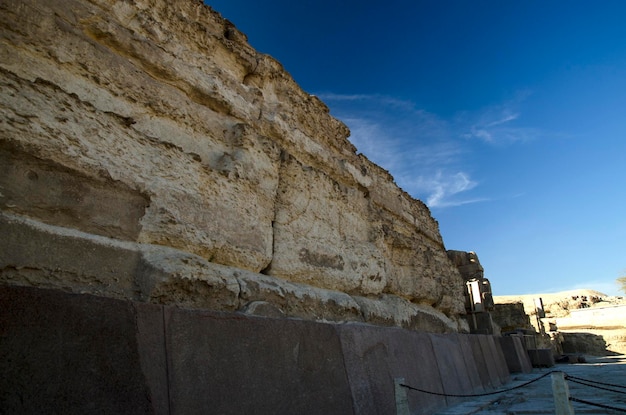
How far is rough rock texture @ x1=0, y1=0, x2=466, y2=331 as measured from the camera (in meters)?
2.53

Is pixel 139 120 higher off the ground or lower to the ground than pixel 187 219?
higher

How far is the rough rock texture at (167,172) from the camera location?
2531 mm

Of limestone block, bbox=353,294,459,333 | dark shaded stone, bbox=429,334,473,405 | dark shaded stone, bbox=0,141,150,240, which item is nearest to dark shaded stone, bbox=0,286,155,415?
dark shaded stone, bbox=0,141,150,240

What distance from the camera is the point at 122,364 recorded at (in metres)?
1.91

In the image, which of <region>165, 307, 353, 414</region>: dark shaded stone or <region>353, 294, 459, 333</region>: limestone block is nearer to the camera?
<region>165, 307, 353, 414</region>: dark shaded stone

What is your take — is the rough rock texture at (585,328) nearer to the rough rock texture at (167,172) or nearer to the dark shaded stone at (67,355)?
the rough rock texture at (167,172)

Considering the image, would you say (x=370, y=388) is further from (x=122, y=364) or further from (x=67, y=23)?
(x=67, y=23)

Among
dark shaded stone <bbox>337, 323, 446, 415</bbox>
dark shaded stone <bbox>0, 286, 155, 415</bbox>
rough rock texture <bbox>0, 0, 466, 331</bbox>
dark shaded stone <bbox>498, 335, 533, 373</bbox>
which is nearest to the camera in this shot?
dark shaded stone <bbox>0, 286, 155, 415</bbox>

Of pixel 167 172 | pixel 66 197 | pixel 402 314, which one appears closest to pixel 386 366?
pixel 402 314

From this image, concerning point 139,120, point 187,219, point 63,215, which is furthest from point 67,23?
point 187,219

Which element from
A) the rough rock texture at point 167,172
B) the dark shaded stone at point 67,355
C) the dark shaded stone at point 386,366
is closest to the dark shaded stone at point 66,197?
the rough rock texture at point 167,172

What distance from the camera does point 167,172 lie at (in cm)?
326

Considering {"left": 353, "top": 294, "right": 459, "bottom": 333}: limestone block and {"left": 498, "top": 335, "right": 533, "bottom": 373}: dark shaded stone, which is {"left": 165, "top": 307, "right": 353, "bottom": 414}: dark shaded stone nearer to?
{"left": 353, "top": 294, "right": 459, "bottom": 333}: limestone block

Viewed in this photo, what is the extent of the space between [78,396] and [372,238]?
4.57 metres
